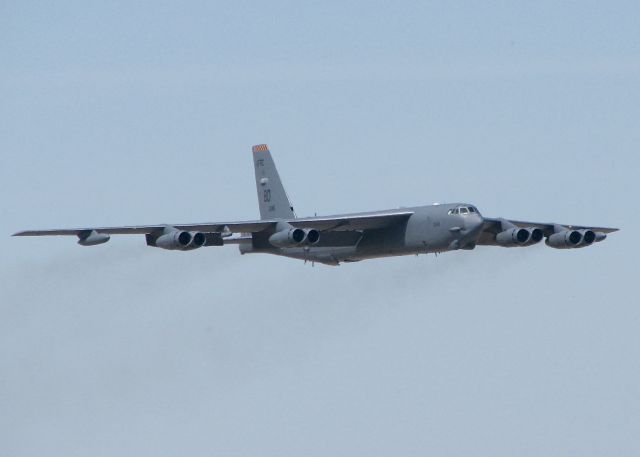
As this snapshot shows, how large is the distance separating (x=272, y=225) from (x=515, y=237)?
28.2 feet

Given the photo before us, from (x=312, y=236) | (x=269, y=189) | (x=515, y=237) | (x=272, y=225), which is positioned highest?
(x=269, y=189)

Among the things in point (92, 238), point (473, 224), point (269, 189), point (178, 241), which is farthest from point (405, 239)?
point (92, 238)

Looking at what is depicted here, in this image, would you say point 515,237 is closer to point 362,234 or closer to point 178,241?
point 362,234

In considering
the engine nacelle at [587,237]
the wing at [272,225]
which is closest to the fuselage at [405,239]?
the wing at [272,225]

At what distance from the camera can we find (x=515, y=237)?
2141 inches

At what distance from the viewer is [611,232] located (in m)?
59.4

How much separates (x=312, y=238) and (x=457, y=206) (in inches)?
200

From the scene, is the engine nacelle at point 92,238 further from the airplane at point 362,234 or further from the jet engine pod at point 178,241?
the jet engine pod at point 178,241

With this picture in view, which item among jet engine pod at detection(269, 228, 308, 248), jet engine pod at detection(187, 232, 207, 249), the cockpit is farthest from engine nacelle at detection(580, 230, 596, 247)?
jet engine pod at detection(187, 232, 207, 249)

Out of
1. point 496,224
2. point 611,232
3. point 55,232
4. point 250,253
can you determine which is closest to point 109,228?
point 55,232

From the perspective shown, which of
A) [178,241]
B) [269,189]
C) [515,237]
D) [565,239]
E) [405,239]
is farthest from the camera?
[269,189]

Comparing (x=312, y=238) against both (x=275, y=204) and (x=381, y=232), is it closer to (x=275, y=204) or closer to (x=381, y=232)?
(x=381, y=232)

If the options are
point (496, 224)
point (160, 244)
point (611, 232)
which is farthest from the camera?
point (611, 232)

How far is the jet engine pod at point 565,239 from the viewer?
56.0 m
